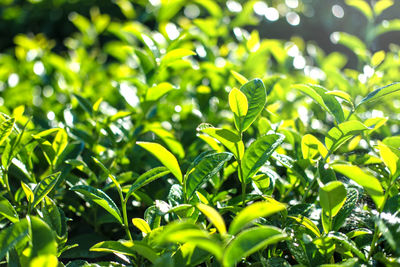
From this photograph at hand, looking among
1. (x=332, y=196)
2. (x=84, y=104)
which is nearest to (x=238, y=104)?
(x=332, y=196)

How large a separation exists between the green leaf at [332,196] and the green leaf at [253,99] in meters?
0.21

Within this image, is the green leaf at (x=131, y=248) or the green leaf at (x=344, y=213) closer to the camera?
the green leaf at (x=131, y=248)

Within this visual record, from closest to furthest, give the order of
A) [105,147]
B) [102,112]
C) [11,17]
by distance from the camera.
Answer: [105,147], [102,112], [11,17]

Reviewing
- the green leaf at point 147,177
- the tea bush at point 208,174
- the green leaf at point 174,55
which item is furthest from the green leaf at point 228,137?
the green leaf at point 174,55

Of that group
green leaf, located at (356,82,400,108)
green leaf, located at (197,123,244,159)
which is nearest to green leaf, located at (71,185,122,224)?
green leaf, located at (197,123,244,159)

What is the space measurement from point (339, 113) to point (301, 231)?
0.29 metres

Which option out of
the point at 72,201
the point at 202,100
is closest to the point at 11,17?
the point at 202,100

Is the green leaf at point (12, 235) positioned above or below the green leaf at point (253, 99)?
below

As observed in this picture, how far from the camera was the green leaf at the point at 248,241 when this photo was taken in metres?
0.66

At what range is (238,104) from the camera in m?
0.89

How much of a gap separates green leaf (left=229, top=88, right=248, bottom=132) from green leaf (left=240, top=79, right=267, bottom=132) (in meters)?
0.01

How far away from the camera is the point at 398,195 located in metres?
0.90

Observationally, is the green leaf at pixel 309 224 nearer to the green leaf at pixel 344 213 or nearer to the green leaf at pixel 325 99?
the green leaf at pixel 344 213

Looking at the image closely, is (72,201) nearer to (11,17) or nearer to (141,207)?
(141,207)
